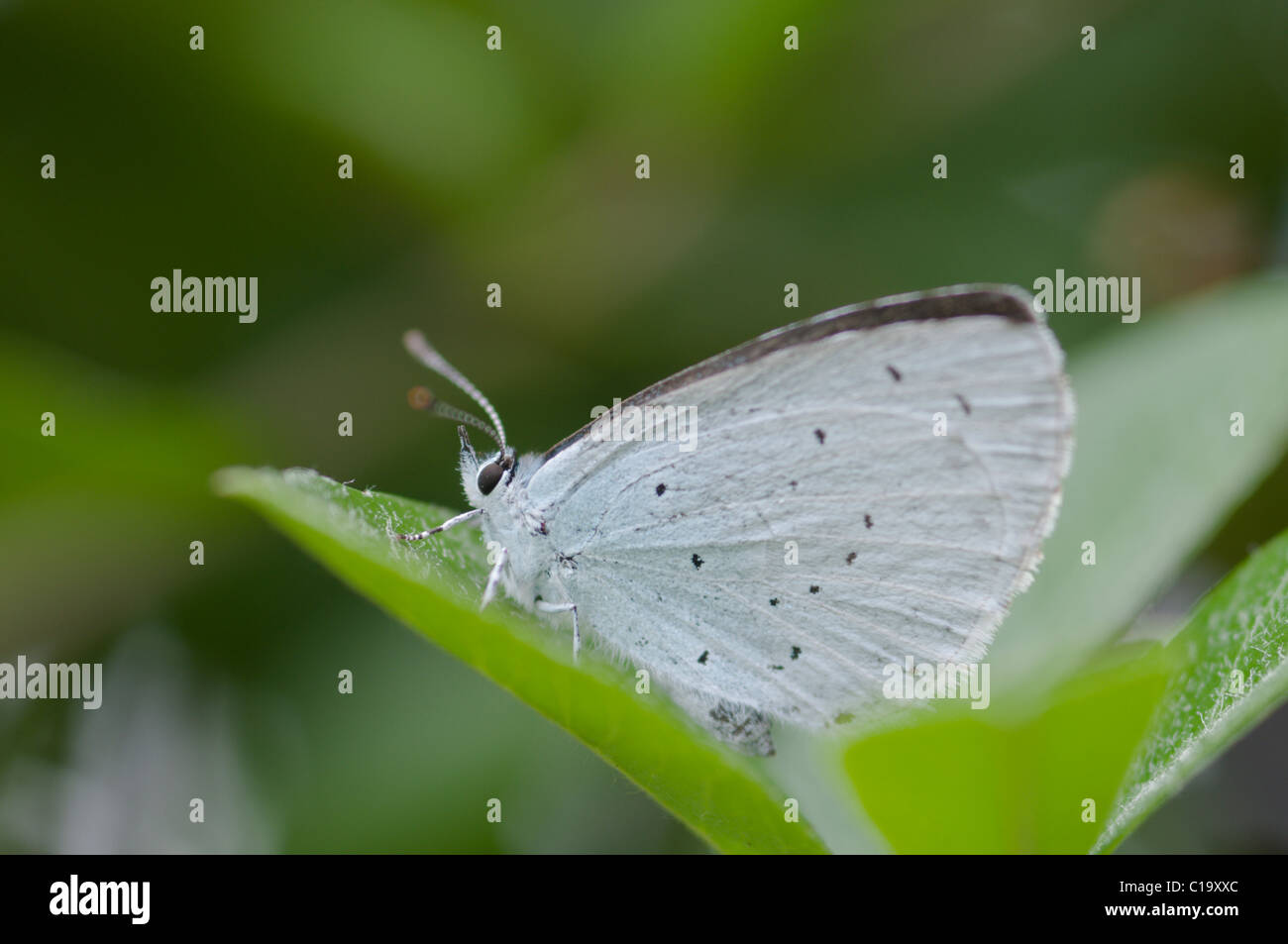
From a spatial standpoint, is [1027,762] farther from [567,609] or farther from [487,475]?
[487,475]

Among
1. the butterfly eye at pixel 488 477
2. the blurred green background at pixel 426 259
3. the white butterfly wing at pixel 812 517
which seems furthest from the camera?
the blurred green background at pixel 426 259

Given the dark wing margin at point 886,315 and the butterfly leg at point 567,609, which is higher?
the dark wing margin at point 886,315

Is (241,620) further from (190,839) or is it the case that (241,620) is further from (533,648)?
(533,648)

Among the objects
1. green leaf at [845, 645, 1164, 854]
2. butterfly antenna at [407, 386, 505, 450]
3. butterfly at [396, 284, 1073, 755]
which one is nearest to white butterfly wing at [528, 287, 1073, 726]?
butterfly at [396, 284, 1073, 755]

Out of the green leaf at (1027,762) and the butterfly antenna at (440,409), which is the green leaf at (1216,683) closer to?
the green leaf at (1027,762)

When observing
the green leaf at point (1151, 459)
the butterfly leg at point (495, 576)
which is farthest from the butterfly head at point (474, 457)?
the green leaf at point (1151, 459)
